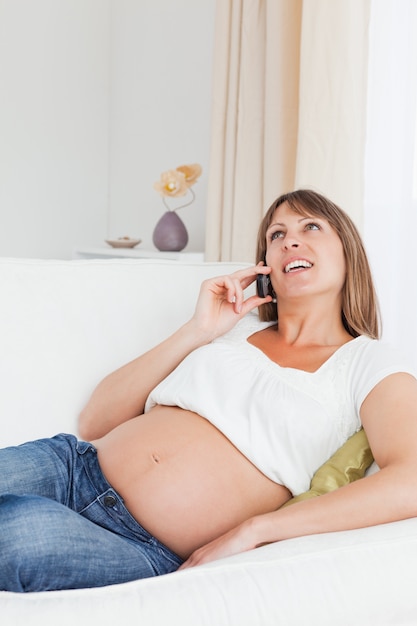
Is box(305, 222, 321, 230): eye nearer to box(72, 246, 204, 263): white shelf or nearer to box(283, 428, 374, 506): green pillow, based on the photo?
box(283, 428, 374, 506): green pillow

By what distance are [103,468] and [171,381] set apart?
0.22 meters

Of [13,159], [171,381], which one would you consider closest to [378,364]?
[171,381]

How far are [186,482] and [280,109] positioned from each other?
5.82 feet

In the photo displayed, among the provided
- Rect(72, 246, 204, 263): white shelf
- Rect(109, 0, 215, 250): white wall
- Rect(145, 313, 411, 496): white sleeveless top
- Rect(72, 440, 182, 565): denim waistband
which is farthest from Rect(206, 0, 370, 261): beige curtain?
Rect(72, 440, 182, 565): denim waistband

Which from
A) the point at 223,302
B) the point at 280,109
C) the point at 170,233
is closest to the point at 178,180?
the point at 170,233

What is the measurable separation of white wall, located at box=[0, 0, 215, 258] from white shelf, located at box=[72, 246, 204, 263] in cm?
34

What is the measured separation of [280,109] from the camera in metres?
2.83

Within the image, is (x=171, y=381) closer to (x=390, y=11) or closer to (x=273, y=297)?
(x=273, y=297)

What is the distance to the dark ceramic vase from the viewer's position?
3.44m

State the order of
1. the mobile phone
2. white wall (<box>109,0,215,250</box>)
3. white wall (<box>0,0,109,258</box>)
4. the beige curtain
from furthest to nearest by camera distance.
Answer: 1. white wall (<box>0,0,109,258</box>)
2. white wall (<box>109,0,215,250</box>)
3. the beige curtain
4. the mobile phone

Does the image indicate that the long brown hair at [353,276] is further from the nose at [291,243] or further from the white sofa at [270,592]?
the white sofa at [270,592]

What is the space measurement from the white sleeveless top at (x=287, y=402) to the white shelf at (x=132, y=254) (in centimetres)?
157

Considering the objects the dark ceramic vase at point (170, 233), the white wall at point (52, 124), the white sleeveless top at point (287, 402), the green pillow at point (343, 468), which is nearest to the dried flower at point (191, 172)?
the dark ceramic vase at point (170, 233)

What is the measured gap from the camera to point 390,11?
8.11 feet
